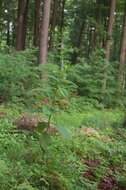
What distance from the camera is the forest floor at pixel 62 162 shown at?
246 inches

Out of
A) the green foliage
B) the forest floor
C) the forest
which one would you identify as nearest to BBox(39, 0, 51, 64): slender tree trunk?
the forest

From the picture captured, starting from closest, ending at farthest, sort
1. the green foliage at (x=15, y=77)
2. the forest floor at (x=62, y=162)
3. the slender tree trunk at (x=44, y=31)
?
the forest floor at (x=62, y=162) < the green foliage at (x=15, y=77) < the slender tree trunk at (x=44, y=31)

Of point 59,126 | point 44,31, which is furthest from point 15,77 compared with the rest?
point 59,126

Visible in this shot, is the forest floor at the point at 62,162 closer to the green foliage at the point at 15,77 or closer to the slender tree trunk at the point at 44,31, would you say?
the green foliage at the point at 15,77

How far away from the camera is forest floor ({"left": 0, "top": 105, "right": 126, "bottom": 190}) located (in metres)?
6.25

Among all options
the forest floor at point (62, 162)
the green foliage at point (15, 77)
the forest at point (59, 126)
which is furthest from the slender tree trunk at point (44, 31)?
the forest floor at point (62, 162)

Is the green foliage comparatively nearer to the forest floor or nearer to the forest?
the forest

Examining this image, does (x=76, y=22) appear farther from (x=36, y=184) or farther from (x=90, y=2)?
(x=36, y=184)

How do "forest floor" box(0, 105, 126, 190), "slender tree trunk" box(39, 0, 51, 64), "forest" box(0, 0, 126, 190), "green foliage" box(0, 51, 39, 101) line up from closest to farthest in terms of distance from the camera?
"forest floor" box(0, 105, 126, 190)
"forest" box(0, 0, 126, 190)
"green foliage" box(0, 51, 39, 101)
"slender tree trunk" box(39, 0, 51, 64)

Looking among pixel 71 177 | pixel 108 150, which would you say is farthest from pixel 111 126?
pixel 71 177

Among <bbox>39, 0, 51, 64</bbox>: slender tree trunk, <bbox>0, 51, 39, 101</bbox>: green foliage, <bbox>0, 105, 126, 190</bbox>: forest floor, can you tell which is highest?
<bbox>39, 0, 51, 64</bbox>: slender tree trunk

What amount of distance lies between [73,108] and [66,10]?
26382 mm

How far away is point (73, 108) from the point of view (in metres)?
16.3

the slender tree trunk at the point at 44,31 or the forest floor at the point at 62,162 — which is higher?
the slender tree trunk at the point at 44,31
